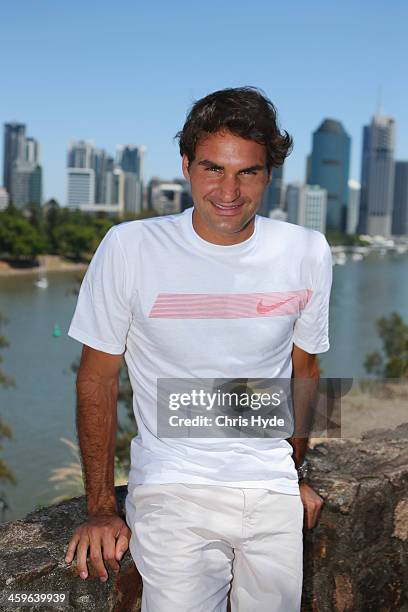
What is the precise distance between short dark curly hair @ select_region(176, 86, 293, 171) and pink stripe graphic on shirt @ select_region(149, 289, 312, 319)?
274 millimetres

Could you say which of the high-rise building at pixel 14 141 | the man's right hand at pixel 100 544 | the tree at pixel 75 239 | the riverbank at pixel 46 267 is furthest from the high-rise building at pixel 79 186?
the man's right hand at pixel 100 544

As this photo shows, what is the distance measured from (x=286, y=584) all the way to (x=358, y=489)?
35 cm

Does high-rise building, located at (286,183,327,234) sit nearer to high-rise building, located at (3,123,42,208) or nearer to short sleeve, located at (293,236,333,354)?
high-rise building, located at (3,123,42,208)

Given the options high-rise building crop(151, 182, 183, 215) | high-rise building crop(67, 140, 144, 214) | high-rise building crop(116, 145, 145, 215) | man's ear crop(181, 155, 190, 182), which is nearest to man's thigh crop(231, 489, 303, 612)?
man's ear crop(181, 155, 190, 182)

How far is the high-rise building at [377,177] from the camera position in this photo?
115 metres

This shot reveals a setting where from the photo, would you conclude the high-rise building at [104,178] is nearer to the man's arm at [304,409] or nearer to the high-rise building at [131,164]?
the high-rise building at [131,164]

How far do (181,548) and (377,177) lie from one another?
13054 centimetres

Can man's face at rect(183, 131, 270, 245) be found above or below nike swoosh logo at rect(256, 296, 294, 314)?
above

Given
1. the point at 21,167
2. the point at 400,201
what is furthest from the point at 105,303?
the point at 400,201

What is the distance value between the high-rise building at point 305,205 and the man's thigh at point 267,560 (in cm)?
8288

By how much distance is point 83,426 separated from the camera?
138 cm

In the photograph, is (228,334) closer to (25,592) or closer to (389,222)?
(25,592)

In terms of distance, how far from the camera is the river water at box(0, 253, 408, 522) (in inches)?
424

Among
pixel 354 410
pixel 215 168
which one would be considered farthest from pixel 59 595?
pixel 354 410
